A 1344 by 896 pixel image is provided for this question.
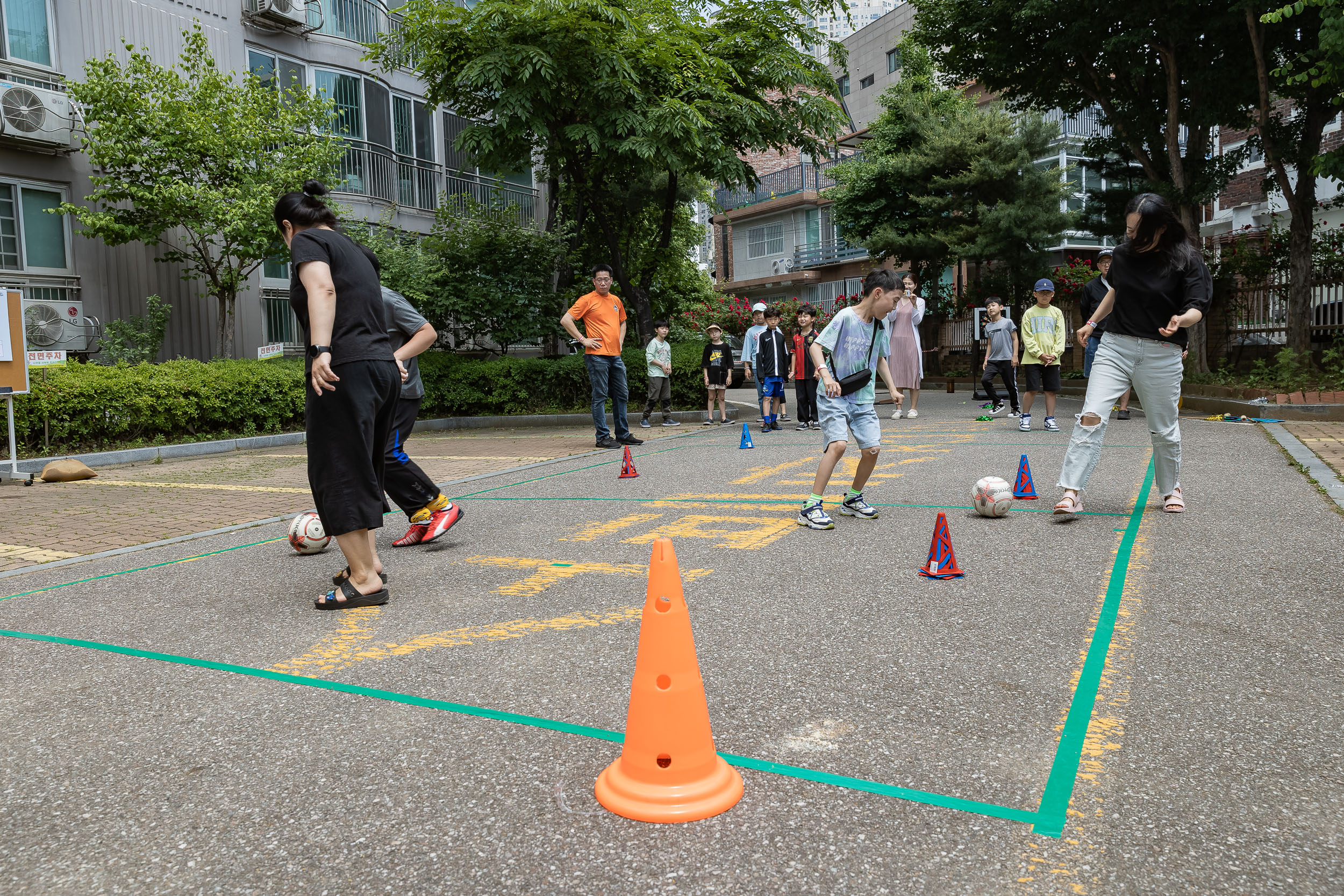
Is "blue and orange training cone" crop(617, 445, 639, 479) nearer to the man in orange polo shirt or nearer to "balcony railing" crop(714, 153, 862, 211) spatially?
the man in orange polo shirt

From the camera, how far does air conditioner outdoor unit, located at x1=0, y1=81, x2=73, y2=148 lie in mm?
14344

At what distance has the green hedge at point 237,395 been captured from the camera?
1145 centimetres

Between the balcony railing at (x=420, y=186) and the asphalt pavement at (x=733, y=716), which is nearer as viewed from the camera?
the asphalt pavement at (x=733, y=716)

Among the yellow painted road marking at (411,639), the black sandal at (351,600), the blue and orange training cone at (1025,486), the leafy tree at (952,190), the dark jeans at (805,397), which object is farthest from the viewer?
the leafy tree at (952,190)

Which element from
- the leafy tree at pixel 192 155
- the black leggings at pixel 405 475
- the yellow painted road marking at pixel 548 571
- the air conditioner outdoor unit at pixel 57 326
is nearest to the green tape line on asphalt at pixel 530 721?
the yellow painted road marking at pixel 548 571

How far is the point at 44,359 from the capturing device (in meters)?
10.5

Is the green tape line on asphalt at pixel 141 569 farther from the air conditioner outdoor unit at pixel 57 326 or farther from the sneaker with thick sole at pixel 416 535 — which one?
the air conditioner outdoor unit at pixel 57 326

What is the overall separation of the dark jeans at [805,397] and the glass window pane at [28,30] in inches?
504

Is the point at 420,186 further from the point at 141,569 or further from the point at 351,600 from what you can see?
the point at 351,600

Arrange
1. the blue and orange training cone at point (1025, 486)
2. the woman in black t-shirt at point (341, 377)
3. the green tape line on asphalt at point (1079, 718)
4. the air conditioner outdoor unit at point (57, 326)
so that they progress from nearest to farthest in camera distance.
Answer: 1. the green tape line on asphalt at point (1079, 718)
2. the woman in black t-shirt at point (341, 377)
3. the blue and orange training cone at point (1025, 486)
4. the air conditioner outdoor unit at point (57, 326)

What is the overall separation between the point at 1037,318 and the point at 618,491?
6.45m

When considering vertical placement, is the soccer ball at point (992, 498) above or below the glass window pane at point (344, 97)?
below

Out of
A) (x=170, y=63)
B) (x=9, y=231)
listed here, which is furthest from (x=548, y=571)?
(x=170, y=63)

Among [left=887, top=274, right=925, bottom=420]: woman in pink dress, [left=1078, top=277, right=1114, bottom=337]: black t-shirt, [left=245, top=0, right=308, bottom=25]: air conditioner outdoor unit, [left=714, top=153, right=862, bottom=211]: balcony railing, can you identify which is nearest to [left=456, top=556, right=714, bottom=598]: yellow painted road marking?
[left=1078, top=277, right=1114, bottom=337]: black t-shirt
